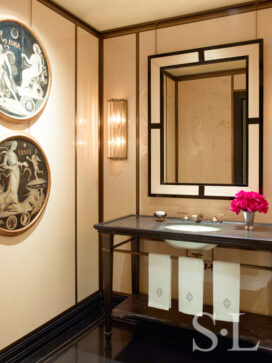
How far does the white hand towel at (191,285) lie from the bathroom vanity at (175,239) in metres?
0.11

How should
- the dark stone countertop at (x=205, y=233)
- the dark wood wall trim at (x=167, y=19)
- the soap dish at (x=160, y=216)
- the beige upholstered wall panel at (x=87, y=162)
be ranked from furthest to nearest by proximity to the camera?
1. the beige upholstered wall panel at (x=87, y=162)
2. the soap dish at (x=160, y=216)
3. the dark wood wall trim at (x=167, y=19)
4. the dark stone countertop at (x=205, y=233)

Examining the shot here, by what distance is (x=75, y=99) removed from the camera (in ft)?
9.45

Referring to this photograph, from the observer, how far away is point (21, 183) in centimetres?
232

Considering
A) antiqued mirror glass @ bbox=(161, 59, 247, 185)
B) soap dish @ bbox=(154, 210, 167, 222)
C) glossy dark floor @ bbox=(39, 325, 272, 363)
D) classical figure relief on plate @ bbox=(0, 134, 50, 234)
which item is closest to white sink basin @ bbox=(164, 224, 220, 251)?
soap dish @ bbox=(154, 210, 167, 222)

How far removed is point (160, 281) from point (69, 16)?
2.28 metres

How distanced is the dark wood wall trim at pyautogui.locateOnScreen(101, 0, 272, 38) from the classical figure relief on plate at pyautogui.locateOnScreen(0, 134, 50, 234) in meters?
1.43

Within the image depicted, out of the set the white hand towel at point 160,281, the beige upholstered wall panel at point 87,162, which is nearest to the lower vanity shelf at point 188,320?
the white hand towel at point 160,281

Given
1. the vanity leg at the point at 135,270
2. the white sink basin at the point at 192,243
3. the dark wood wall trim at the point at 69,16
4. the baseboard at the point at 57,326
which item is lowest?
the baseboard at the point at 57,326

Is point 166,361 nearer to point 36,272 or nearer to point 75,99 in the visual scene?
point 36,272

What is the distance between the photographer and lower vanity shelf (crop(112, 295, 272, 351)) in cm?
228

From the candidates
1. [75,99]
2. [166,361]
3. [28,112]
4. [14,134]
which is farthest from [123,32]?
[166,361]

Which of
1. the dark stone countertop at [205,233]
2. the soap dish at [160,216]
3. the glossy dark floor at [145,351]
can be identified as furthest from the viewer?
the soap dish at [160,216]

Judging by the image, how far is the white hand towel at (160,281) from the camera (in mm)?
2471

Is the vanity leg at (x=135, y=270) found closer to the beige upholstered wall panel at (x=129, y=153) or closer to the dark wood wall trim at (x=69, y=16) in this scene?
the beige upholstered wall panel at (x=129, y=153)
